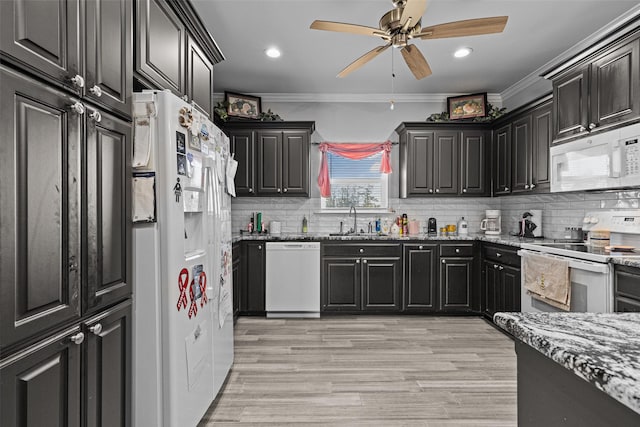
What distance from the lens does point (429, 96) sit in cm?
482

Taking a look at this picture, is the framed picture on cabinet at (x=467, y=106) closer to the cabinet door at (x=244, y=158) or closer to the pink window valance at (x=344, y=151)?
the pink window valance at (x=344, y=151)

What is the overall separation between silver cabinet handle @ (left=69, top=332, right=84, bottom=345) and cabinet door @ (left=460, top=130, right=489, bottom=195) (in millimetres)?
4266

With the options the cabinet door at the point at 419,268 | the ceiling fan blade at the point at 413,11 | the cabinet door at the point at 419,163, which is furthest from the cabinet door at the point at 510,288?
the ceiling fan blade at the point at 413,11

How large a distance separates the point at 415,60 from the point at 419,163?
200 cm

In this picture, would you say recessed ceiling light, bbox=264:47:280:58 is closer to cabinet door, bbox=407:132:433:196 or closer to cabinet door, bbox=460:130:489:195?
cabinet door, bbox=407:132:433:196

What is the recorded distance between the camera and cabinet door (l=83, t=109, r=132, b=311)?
4.15ft

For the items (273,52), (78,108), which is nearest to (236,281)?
(273,52)

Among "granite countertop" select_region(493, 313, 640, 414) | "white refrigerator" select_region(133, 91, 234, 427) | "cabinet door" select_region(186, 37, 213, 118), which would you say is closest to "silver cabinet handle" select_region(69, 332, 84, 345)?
"white refrigerator" select_region(133, 91, 234, 427)

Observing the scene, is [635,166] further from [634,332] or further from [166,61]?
[166,61]

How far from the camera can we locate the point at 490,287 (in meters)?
3.98

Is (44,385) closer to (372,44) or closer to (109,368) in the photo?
(109,368)

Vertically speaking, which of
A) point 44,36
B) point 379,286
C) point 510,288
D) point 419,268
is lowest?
point 379,286

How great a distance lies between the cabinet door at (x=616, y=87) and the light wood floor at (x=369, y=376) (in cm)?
206

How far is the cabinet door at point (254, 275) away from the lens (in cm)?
421
